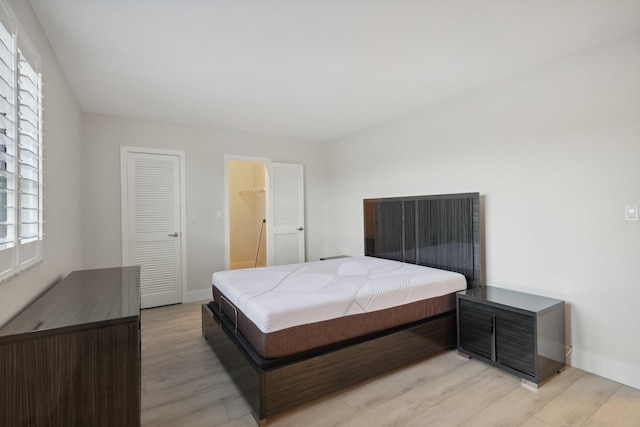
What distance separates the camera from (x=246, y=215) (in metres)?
6.62

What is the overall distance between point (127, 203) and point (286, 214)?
7.26ft

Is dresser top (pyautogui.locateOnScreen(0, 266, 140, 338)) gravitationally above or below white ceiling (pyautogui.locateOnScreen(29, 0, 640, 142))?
below

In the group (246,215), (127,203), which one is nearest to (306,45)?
(127,203)

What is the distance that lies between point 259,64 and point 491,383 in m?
2.99

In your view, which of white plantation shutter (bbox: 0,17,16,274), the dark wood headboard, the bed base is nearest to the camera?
white plantation shutter (bbox: 0,17,16,274)

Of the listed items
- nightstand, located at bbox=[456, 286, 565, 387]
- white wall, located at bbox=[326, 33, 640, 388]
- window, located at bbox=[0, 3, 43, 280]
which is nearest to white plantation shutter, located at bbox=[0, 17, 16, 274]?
window, located at bbox=[0, 3, 43, 280]

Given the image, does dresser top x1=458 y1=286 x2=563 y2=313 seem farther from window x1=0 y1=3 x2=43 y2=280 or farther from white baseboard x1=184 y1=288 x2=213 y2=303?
white baseboard x1=184 y1=288 x2=213 y2=303

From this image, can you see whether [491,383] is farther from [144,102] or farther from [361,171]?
[144,102]

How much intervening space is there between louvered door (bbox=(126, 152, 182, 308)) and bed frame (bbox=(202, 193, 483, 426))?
152cm

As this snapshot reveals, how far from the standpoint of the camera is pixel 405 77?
281 centimetres

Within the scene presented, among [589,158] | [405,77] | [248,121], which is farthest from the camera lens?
[248,121]

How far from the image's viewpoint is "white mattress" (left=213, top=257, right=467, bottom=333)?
1999 millimetres

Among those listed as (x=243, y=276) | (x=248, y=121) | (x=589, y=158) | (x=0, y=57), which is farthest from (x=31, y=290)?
(x=589, y=158)

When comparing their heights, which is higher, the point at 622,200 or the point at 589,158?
the point at 589,158
